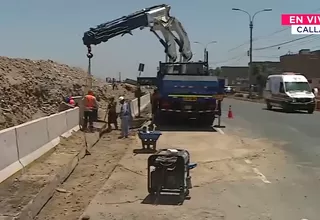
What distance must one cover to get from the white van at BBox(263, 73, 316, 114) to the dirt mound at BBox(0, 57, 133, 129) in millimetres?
13827

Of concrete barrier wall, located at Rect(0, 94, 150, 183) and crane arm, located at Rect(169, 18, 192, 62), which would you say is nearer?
concrete barrier wall, located at Rect(0, 94, 150, 183)

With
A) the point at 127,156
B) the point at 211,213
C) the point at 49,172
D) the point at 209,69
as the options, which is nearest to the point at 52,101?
the point at 209,69

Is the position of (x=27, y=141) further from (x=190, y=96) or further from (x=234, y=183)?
(x=190, y=96)

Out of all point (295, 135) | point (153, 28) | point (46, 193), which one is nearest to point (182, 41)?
point (153, 28)

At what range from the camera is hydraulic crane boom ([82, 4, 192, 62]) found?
78.1 feet

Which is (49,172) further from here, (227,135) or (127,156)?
(227,135)

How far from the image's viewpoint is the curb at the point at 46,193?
7.97 m

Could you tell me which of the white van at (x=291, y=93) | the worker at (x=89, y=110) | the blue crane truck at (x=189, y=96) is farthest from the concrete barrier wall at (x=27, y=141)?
the white van at (x=291, y=93)

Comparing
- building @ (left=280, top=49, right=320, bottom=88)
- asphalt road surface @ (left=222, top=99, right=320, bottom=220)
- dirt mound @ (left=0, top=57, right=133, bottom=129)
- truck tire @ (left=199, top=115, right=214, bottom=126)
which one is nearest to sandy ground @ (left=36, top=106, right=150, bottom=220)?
asphalt road surface @ (left=222, top=99, right=320, bottom=220)

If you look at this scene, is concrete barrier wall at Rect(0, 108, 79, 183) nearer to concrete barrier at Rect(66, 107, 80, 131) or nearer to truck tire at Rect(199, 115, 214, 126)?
concrete barrier at Rect(66, 107, 80, 131)

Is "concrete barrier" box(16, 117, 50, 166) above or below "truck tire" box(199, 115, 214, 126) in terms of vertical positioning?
above

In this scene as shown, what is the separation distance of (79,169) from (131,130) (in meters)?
8.91

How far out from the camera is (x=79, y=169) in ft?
43.5

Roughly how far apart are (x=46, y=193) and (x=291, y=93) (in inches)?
1130
